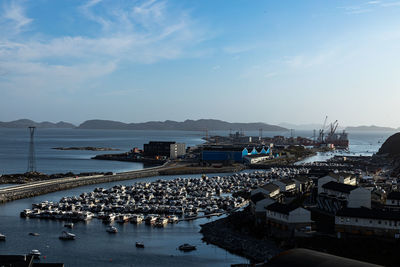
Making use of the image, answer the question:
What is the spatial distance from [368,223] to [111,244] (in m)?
7.51

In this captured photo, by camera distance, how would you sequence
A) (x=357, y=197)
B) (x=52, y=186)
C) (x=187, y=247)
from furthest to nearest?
(x=52, y=186) < (x=357, y=197) < (x=187, y=247)

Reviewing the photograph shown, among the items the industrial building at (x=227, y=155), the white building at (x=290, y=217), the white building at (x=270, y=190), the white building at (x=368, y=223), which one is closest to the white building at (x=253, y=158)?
the industrial building at (x=227, y=155)

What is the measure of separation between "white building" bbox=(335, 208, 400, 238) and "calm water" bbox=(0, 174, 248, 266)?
319 centimetres

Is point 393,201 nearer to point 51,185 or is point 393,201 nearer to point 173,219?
point 173,219

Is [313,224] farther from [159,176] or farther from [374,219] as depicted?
[159,176]

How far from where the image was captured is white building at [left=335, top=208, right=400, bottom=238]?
12.3m

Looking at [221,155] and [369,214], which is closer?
[369,214]

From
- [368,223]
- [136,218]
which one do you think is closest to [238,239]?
[368,223]

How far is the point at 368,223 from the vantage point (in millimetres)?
12516

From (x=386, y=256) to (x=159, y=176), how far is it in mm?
21810

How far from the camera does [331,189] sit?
15922mm

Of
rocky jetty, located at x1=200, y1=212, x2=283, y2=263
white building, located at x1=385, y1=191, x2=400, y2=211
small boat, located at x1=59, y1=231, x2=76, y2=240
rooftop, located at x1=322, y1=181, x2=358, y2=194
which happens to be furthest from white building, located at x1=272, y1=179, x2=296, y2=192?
small boat, located at x1=59, y1=231, x2=76, y2=240

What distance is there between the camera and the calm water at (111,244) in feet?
38.7

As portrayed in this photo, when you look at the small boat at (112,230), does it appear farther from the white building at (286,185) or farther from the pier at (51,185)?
the pier at (51,185)
